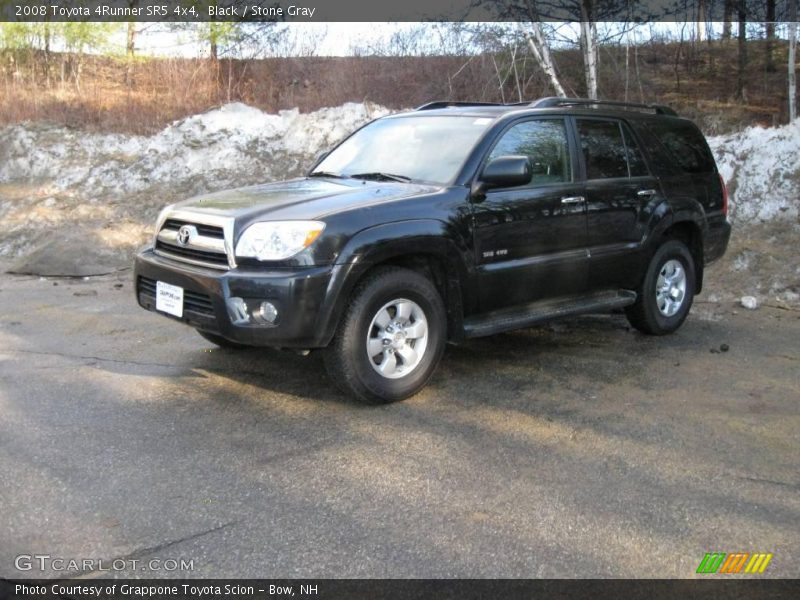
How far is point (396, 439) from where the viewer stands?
4.24m

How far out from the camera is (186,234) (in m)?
4.80

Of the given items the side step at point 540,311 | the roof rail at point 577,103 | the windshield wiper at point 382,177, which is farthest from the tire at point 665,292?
the windshield wiper at point 382,177

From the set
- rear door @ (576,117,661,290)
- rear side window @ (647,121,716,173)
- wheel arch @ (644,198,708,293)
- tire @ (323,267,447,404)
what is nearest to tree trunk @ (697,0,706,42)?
rear side window @ (647,121,716,173)

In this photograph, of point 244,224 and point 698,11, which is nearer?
point 244,224

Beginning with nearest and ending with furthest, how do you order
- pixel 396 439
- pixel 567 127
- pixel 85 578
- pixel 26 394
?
pixel 85 578, pixel 396 439, pixel 26 394, pixel 567 127

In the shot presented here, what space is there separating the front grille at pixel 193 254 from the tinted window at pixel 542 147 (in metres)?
2.01

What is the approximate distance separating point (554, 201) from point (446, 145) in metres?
0.89

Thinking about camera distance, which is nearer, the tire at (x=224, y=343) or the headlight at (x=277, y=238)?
the headlight at (x=277, y=238)

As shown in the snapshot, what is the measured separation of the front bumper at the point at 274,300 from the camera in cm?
428

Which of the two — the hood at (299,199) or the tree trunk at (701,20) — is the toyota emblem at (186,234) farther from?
the tree trunk at (701,20)

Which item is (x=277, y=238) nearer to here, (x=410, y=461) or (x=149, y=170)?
(x=410, y=461)

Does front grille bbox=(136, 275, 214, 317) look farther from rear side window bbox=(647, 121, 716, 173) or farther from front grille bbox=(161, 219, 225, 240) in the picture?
rear side window bbox=(647, 121, 716, 173)

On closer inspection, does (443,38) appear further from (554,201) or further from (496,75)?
(554,201)

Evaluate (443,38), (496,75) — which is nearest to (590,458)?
(496,75)
